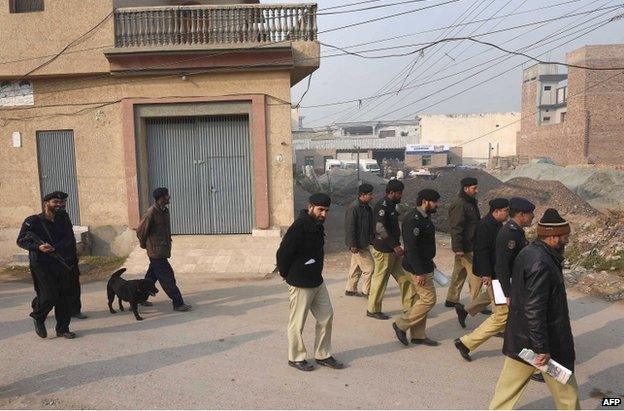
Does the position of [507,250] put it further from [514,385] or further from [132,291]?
[132,291]

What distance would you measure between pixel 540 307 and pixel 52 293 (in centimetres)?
499

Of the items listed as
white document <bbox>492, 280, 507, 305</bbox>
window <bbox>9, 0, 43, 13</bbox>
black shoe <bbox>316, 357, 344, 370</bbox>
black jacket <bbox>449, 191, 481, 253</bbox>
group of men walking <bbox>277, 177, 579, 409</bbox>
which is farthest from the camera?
window <bbox>9, 0, 43, 13</bbox>

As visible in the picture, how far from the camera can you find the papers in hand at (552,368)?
3.09 meters

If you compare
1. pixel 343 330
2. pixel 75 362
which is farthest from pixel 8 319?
pixel 343 330

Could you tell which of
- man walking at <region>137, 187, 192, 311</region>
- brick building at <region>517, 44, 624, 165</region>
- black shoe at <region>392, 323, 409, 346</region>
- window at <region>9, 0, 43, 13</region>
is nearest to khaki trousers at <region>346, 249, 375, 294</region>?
black shoe at <region>392, 323, 409, 346</region>

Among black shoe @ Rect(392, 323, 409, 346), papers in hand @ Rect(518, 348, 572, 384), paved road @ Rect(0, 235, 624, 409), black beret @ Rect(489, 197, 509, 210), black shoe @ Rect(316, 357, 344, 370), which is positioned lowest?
paved road @ Rect(0, 235, 624, 409)

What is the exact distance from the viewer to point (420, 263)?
16.7 feet

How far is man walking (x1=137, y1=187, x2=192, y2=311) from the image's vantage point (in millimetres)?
6516

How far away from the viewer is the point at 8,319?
251 inches

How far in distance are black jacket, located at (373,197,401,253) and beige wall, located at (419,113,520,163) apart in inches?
2386

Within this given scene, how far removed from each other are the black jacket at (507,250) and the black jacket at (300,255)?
1.73 m

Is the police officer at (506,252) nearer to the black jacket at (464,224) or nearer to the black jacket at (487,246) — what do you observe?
the black jacket at (487,246)

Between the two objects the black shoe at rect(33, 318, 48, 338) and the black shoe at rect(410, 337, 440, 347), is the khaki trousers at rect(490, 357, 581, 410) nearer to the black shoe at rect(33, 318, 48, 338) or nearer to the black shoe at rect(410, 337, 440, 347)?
the black shoe at rect(410, 337, 440, 347)

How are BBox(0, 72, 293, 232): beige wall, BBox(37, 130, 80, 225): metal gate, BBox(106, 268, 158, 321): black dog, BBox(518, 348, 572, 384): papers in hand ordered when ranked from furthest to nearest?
1. BBox(37, 130, 80, 225): metal gate
2. BBox(0, 72, 293, 232): beige wall
3. BBox(106, 268, 158, 321): black dog
4. BBox(518, 348, 572, 384): papers in hand
